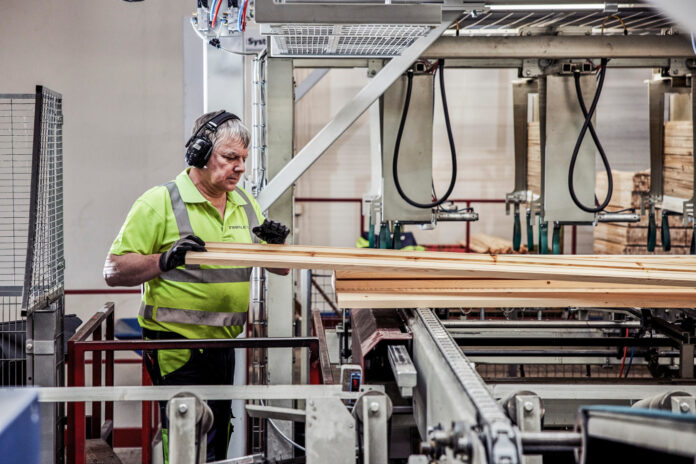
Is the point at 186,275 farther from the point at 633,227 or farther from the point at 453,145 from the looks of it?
the point at 633,227

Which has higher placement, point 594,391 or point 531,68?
point 531,68

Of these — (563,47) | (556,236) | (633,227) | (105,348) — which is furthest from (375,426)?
(633,227)

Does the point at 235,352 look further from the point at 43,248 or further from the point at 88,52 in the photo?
the point at 88,52

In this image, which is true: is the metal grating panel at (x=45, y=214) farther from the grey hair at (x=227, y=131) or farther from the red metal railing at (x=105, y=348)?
the grey hair at (x=227, y=131)

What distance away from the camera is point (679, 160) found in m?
3.59

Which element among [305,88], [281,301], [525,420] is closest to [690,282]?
[525,420]

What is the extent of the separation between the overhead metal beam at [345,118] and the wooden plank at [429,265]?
448 millimetres

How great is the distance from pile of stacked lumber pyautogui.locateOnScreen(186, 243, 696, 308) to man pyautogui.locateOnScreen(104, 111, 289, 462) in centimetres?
26

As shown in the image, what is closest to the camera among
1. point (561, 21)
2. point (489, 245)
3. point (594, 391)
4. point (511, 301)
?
point (594, 391)

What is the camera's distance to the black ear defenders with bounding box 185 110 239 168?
285 centimetres

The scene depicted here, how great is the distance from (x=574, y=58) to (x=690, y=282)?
46.7 inches

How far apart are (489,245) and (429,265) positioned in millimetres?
5261

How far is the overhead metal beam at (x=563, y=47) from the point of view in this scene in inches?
126

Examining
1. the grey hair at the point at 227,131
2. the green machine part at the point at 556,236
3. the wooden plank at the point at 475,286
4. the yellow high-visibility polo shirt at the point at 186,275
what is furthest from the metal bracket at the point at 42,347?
the green machine part at the point at 556,236
